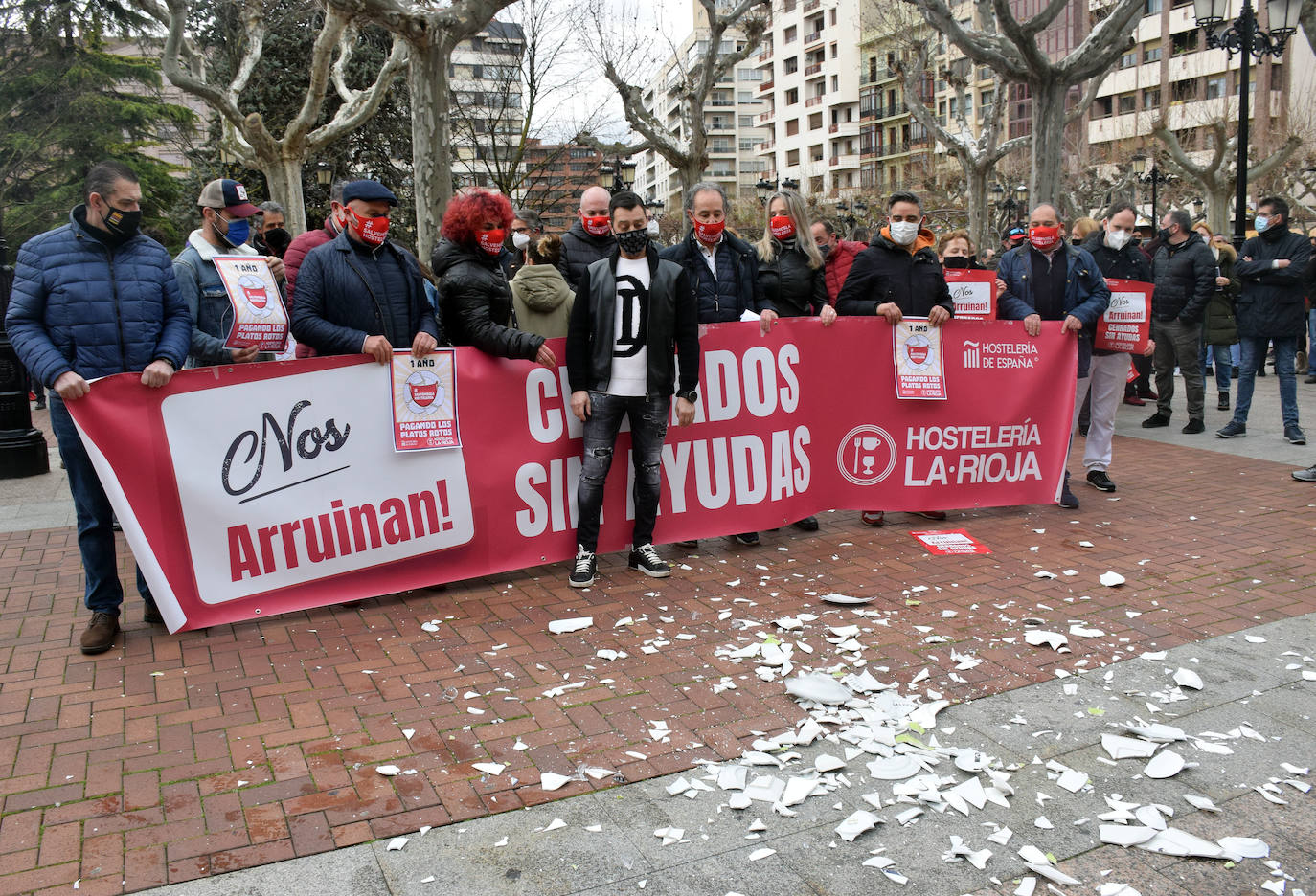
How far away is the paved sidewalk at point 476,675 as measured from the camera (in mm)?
3248

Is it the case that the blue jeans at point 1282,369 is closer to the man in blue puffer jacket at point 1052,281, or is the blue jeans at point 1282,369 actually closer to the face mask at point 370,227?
the man in blue puffer jacket at point 1052,281

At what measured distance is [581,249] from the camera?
6367mm

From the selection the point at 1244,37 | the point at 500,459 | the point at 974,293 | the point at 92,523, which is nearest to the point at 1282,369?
the point at 974,293

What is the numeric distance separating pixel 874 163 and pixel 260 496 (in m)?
91.5

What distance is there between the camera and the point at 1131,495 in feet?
25.2

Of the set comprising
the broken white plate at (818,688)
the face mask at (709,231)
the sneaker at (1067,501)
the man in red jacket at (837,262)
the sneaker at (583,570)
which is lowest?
the broken white plate at (818,688)

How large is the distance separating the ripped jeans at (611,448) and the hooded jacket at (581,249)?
1.08 m

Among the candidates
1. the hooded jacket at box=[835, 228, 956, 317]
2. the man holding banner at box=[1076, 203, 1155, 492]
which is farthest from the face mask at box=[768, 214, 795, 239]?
the man holding banner at box=[1076, 203, 1155, 492]

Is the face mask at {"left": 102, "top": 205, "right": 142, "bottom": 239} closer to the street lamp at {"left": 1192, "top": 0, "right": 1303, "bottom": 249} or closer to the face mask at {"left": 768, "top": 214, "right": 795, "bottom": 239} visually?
the face mask at {"left": 768, "top": 214, "right": 795, "bottom": 239}

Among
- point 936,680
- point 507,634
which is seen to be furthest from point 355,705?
point 936,680

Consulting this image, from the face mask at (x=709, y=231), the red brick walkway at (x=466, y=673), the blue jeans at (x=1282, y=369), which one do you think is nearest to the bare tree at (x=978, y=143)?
the blue jeans at (x=1282, y=369)

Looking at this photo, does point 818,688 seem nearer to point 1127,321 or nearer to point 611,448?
point 611,448

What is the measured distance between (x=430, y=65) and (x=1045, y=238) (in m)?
7.31

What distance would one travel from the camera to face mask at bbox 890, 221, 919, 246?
6.57 meters
